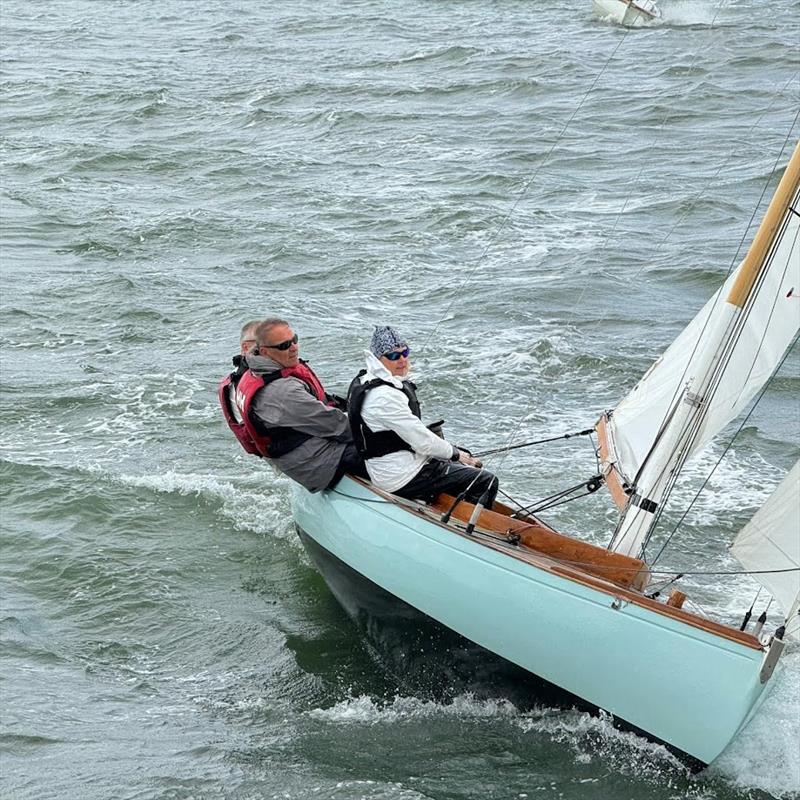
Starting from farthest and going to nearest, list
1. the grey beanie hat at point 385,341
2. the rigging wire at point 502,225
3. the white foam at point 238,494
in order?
the rigging wire at point 502,225 → the white foam at point 238,494 → the grey beanie hat at point 385,341

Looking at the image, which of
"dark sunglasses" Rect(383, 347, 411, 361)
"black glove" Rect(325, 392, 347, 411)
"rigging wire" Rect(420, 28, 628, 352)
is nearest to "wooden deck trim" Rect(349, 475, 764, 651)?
"dark sunglasses" Rect(383, 347, 411, 361)

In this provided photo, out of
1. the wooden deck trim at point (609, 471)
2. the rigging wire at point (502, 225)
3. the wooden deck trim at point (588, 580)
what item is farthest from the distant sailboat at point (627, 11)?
the wooden deck trim at point (588, 580)

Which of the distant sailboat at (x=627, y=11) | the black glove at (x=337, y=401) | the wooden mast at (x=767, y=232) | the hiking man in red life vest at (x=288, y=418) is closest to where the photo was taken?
the wooden mast at (x=767, y=232)

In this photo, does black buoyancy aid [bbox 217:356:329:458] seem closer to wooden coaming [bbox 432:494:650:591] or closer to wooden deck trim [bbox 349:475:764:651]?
wooden deck trim [bbox 349:475:764:651]

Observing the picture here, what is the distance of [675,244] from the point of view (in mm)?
15156

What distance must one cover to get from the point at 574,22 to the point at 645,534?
81.8 feet

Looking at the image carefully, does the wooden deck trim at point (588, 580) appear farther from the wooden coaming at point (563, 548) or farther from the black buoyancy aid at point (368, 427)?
the black buoyancy aid at point (368, 427)

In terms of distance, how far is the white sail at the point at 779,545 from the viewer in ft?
18.8

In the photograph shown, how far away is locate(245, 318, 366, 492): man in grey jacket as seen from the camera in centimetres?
696

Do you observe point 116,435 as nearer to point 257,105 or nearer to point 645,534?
point 645,534

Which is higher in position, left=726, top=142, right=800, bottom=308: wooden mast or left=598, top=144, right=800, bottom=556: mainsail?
left=726, top=142, right=800, bottom=308: wooden mast

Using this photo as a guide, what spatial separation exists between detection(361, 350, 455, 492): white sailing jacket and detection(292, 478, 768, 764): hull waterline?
0.19m

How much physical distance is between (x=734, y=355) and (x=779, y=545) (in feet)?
3.67

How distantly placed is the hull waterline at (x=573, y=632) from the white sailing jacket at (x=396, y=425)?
19 cm
